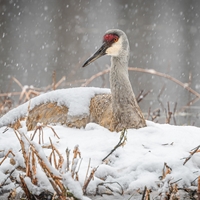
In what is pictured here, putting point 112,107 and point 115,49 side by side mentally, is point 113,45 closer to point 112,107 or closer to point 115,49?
point 115,49

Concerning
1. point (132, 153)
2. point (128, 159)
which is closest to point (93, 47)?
point (132, 153)


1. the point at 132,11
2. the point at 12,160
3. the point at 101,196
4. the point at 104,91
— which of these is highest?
the point at 132,11

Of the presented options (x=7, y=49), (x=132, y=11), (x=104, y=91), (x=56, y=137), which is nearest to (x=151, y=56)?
(x=7, y=49)

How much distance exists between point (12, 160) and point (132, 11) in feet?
A: 115

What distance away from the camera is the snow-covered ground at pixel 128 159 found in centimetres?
277

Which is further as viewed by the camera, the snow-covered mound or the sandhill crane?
the snow-covered mound

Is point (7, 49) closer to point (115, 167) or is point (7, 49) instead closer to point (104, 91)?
point (104, 91)

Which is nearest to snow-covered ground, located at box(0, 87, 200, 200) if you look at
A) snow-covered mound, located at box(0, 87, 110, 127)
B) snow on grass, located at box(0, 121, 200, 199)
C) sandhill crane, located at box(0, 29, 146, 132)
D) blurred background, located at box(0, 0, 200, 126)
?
snow on grass, located at box(0, 121, 200, 199)

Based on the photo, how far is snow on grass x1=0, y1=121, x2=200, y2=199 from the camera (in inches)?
111

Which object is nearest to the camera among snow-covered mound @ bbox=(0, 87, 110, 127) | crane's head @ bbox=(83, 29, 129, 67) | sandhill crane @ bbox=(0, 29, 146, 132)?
sandhill crane @ bbox=(0, 29, 146, 132)

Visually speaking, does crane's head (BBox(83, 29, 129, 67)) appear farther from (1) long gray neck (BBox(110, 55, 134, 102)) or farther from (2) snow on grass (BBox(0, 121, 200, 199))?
(2) snow on grass (BBox(0, 121, 200, 199))

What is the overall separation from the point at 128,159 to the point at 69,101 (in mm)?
1322

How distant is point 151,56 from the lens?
16359 mm

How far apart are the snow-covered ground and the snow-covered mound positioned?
0.38 metres
